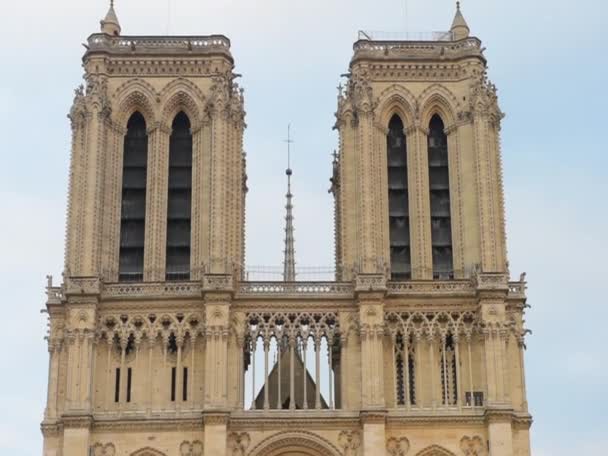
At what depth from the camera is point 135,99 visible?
5669 cm

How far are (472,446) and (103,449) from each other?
1271cm

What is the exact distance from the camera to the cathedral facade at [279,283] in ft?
170

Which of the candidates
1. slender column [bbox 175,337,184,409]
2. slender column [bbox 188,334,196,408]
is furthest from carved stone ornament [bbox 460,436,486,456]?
slender column [bbox 175,337,184,409]

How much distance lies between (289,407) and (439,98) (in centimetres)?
1315

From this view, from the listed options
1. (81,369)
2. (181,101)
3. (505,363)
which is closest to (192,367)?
(81,369)

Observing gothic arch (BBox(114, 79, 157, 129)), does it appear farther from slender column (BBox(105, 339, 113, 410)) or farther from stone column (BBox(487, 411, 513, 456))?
stone column (BBox(487, 411, 513, 456))

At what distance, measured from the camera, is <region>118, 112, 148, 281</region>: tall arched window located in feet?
180

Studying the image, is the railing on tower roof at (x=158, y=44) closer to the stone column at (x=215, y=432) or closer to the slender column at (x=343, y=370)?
the slender column at (x=343, y=370)

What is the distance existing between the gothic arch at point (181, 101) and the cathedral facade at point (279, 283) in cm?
8

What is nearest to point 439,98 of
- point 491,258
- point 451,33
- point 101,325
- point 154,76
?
point 451,33

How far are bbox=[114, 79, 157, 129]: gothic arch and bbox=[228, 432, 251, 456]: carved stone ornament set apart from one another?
492 inches

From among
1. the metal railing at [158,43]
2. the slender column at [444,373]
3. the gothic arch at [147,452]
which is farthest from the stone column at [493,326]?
the metal railing at [158,43]

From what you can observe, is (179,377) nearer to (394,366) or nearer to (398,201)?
(394,366)

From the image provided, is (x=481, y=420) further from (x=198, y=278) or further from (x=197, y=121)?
(x=197, y=121)
